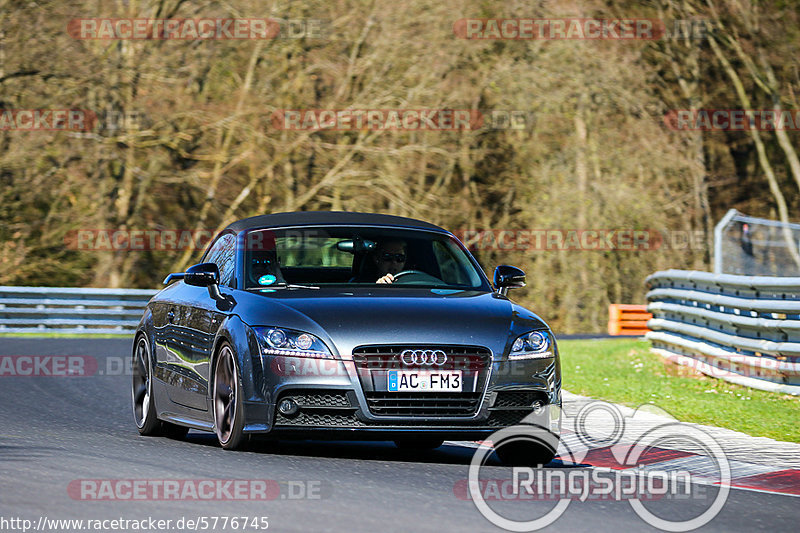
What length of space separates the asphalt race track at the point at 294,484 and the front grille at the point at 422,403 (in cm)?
35

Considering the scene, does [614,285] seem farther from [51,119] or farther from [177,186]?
[51,119]

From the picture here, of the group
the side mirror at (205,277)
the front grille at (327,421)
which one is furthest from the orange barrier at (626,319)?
the front grille at (327,421)

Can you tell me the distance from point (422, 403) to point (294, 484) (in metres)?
1.23

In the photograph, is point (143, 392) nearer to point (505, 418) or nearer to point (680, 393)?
point (505, 418)

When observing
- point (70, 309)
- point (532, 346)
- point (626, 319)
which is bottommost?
point (626, 319)

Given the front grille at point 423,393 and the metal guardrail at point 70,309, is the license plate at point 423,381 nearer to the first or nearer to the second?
the front grille at point 423,393

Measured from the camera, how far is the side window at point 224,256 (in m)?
9.73

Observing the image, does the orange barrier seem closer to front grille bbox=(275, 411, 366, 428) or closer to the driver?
the driver

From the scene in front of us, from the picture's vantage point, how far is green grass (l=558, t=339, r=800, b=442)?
1157 centimetres

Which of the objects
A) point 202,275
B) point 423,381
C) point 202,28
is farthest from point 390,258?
point 202,28

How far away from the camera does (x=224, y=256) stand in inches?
399

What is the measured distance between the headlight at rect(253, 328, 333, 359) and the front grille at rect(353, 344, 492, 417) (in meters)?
0.22

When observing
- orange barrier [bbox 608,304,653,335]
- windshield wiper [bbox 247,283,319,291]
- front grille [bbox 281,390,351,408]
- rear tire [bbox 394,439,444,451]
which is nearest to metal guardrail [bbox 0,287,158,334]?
orange barrier [bbox 608,304,653,335]

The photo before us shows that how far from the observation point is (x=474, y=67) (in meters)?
36.8
